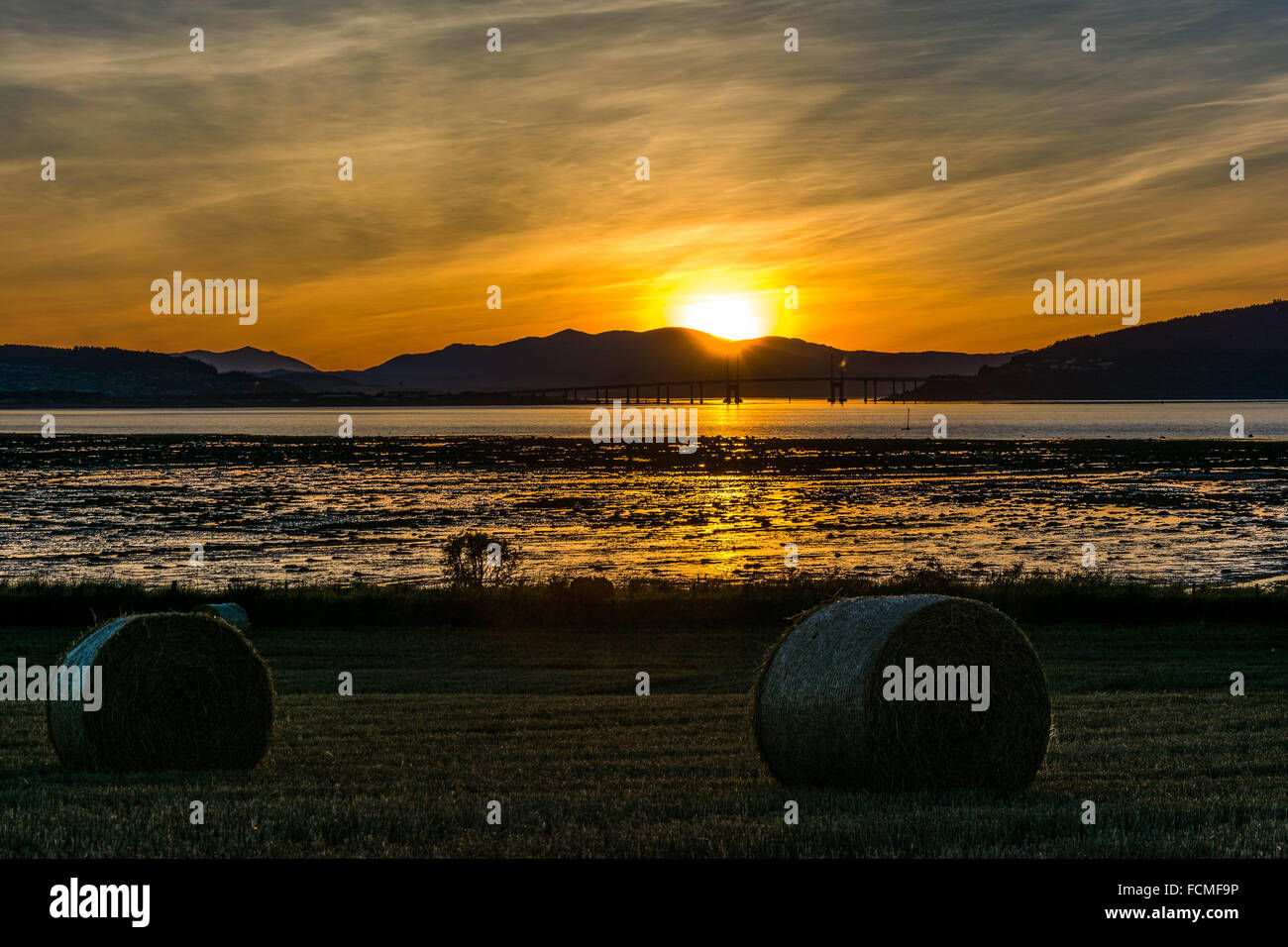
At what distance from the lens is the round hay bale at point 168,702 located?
1215cm

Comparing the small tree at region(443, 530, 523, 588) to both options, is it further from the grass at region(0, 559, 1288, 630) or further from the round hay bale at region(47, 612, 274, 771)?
the round hay bale at region(47, 612, 274, 771)

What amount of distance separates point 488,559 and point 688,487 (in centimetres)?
4601

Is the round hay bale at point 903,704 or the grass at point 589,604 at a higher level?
the round hay bale at point 903,704

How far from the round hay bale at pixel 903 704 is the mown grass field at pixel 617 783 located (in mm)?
355

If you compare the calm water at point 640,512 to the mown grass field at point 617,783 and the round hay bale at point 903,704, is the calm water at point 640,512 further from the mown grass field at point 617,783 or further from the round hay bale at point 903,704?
the round hay bale at point 903,704

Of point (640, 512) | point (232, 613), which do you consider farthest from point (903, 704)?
point (640, 512)

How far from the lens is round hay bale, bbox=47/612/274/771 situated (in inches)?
478

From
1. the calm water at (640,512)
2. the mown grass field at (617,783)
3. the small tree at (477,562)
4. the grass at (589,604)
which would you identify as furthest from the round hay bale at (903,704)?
the calm water at (640,512)

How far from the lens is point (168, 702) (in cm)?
1238

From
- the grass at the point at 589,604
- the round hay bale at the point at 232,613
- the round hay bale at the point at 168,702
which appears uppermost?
the round hay bale at the point at 168,702
